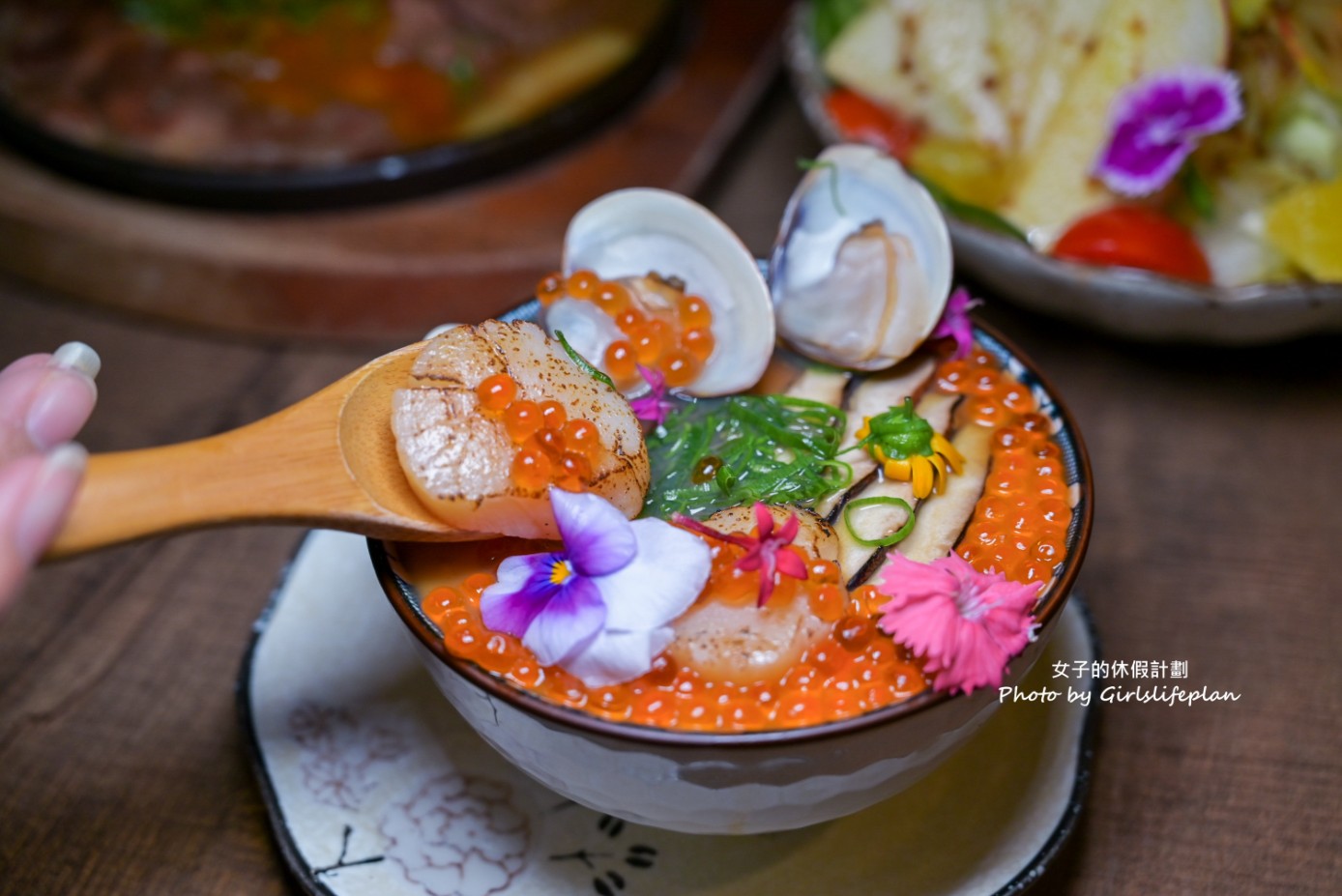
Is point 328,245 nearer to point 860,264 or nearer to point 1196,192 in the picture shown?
point 860,264

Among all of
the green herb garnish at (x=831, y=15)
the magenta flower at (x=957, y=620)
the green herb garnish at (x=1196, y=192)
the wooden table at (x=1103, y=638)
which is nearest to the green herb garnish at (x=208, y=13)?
the wooden table at (x=1103, y=638)

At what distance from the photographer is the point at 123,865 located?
114 cm

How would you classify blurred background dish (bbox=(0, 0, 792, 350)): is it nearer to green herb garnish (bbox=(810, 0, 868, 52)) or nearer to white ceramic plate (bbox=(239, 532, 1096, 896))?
green herb garnish (bbox=(810, 0, 868, 52))

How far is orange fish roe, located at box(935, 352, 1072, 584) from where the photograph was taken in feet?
3.20

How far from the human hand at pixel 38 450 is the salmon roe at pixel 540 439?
1.07ft

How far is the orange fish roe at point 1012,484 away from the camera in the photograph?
976 millimetres

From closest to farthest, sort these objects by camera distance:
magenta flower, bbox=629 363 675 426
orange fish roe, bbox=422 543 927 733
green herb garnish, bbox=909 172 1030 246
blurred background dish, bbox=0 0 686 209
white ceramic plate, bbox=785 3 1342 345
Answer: orange fish roe, bbox=422 543 927 733 < magenta flower, bbox=629 363 675 426 < white ceramic plate, bbox=785 3 1342 345 < green herb garnish, bbox=909 172 1030 246 < blurred background dish, bbox=0 0 686 209

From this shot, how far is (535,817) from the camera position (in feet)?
3.61

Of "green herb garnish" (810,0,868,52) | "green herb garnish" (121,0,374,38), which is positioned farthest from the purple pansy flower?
"green herb garnish" (121,0,374,38)

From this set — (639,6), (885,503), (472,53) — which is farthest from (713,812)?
(639,6)

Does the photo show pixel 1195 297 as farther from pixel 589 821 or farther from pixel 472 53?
pixel 472 53

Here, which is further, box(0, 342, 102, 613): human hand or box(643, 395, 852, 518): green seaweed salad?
box(643, 395, 852, 518): green seaweed salad

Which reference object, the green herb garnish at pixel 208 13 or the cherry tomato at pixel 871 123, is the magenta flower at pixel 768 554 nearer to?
the cherry tomato at pixel 871 123

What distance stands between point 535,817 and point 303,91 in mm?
1605
